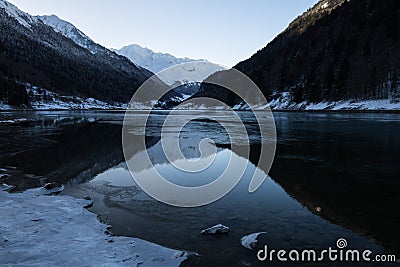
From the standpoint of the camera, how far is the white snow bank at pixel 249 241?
21.0 feet

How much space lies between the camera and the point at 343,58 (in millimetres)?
100375

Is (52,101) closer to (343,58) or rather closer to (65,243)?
(343,58)

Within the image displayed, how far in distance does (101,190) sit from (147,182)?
2071 millimetres

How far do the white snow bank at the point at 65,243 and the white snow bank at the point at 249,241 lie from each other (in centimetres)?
145

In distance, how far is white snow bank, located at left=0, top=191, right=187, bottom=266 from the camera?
5.52m

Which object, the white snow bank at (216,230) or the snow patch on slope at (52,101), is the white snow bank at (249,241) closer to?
the white snow bank at (216,230)

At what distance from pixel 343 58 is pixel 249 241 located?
364 feet

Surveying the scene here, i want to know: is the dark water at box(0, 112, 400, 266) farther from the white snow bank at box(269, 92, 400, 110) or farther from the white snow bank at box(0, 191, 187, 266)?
the white snow bank at box(269, 92, 400, 110)

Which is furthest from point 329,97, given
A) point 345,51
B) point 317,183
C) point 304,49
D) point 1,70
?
point 1,70

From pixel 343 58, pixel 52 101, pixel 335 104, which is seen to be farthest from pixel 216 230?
pixel 52 101

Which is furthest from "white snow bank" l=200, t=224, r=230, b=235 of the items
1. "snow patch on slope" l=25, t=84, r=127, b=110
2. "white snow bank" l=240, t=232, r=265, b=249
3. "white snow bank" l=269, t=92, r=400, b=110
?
"snow patch on slope" l=25, t=84, r=127, b=110

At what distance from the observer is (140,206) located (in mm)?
9164

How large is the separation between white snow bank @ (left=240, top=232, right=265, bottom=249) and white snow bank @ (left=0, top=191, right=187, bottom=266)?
1.45 metres

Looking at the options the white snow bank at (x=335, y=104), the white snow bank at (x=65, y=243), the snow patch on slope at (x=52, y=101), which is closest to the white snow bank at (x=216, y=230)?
the white snow bank at (x=65, y=243)
